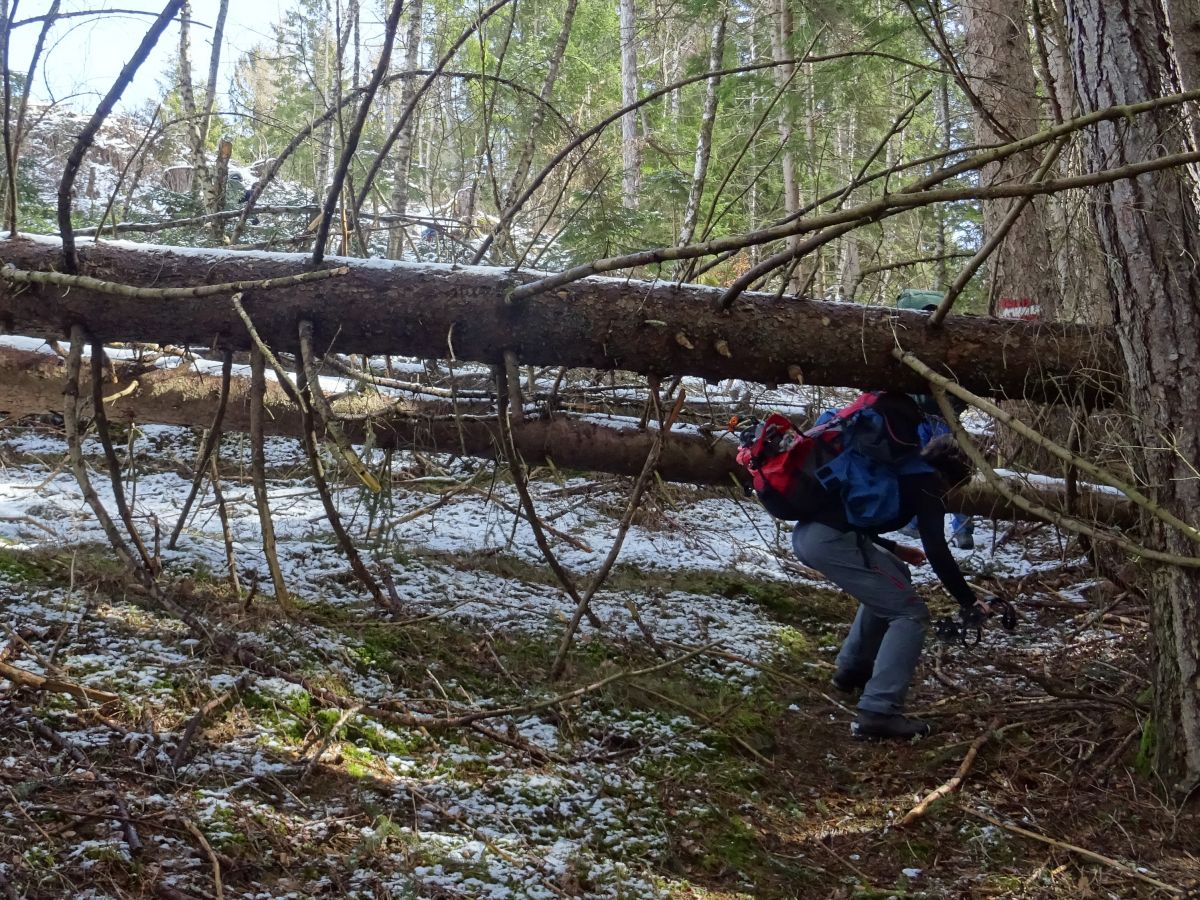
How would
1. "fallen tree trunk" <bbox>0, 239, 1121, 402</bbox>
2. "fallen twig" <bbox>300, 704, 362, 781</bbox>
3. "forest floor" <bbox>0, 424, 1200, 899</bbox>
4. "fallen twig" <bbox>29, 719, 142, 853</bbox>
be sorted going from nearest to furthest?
1. "fallen twig" <bbox>29, 719, 142, 853</bbox>
2. "forest floor" <bbox>0, 424, 1200, 899</bbox>
3. "fallen twig" <bbox>300, 704, 362, 781</bbox>
4. "fallen tree trunk" <bbox>0, 239, 1121, 402</bbox>

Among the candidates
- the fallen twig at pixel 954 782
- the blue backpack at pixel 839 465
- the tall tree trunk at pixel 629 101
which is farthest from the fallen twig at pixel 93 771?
the tall tree trunk at pixel 629 101

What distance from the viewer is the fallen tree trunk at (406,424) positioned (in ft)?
13.3

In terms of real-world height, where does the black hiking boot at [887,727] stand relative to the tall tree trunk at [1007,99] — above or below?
below

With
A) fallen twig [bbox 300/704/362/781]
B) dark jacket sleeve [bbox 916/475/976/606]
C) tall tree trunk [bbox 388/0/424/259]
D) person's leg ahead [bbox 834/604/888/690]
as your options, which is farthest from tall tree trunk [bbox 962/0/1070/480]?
tall tree trunk [bbox 388/0/424/259]

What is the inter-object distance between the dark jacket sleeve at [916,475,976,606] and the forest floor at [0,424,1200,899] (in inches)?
22.5

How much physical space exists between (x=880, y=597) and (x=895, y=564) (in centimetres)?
20

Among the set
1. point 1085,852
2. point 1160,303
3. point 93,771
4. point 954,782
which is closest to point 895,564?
point 954,782

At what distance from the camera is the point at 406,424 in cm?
431

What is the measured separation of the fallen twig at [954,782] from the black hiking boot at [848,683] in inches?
24.5

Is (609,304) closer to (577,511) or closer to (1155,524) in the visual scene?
(1155,524)

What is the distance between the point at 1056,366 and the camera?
3.30m

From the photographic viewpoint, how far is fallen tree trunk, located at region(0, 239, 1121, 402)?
Result: 3.14 metres

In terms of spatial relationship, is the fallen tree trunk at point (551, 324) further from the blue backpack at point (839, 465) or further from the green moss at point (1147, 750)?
the green moss at point (1147, 750)

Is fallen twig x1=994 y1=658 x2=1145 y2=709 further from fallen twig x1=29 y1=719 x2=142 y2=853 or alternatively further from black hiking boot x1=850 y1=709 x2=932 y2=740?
fallen twig x1=29 y1=719 x2=142 y2=853
